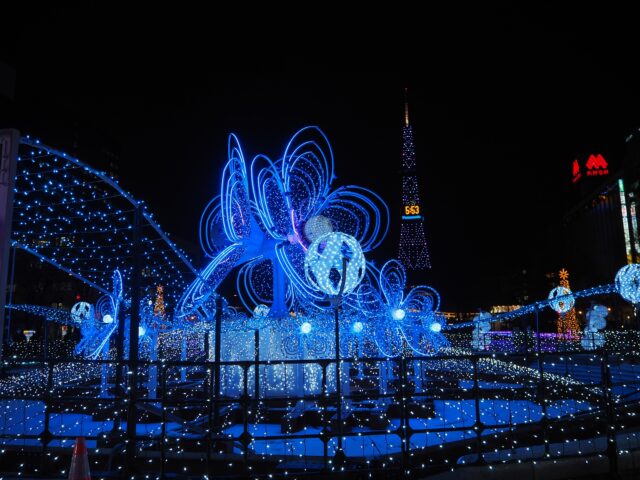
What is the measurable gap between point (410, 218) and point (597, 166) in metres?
45.3

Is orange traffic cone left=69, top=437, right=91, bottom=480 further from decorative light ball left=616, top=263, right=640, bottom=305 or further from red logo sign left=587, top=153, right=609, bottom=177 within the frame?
red logo sign left=587, top=153, right=609, bottom=177

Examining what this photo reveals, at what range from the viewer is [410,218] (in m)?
134

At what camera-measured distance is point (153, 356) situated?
16.5 m

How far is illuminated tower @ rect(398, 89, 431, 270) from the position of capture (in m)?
A: 122

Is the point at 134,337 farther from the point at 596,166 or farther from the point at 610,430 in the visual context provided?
the point at 596,166

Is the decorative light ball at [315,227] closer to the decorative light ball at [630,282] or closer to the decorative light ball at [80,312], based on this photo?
the decorative light ball at [630,282]

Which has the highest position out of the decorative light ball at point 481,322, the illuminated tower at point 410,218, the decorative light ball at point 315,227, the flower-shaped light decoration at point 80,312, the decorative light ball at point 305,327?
the illuminated tower at point 410,218

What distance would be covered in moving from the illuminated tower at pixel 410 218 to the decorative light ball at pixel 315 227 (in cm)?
10294

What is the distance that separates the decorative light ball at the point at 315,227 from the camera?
1529 cm

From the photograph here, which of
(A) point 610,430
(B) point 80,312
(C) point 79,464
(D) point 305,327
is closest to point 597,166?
(B) point 80,312

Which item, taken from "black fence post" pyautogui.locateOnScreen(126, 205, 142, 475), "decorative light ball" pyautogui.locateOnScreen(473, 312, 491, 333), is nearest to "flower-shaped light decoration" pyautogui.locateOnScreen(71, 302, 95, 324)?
"decorative light ball" pyautogui.locateOnScreen(473, 312, 491, 333)

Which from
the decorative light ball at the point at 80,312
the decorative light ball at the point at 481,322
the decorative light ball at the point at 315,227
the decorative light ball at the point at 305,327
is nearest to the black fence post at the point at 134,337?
the decorative light ball at the point at 305,327

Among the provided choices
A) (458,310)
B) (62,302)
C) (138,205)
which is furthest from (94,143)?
(138,205)

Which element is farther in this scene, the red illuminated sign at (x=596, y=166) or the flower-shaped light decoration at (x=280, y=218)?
the red illuminated sign at (x=596, y=166)
